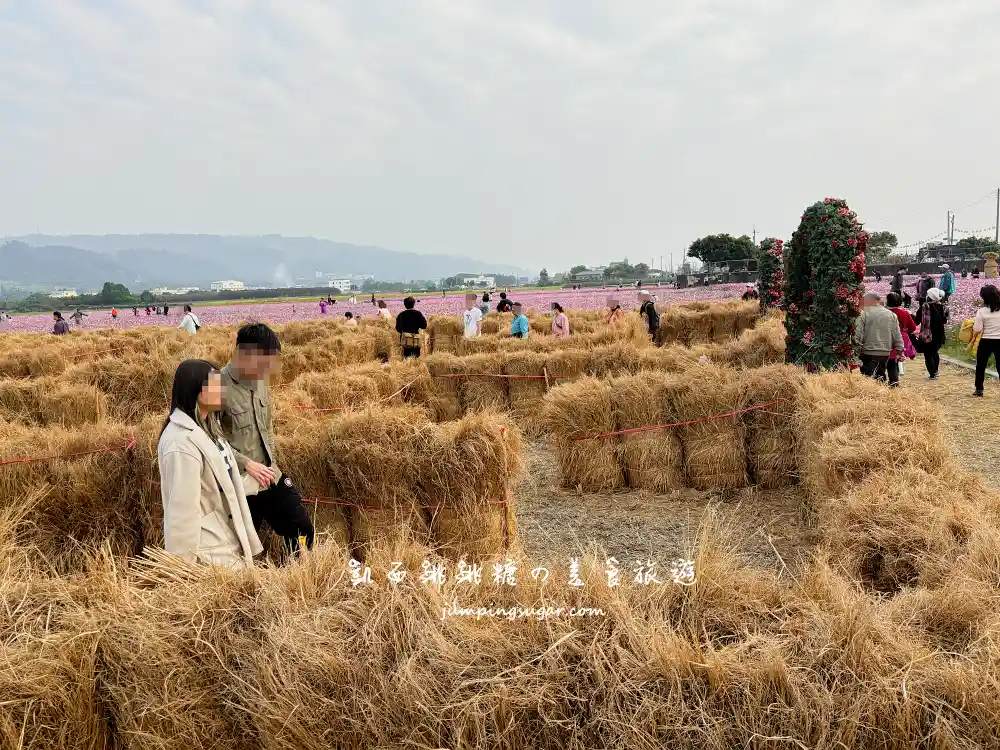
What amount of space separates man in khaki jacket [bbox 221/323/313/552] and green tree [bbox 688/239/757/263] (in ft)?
208

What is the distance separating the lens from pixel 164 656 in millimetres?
2119

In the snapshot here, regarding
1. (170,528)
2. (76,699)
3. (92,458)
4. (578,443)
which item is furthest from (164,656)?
(578,443)

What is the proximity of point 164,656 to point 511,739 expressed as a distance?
4.00 ft

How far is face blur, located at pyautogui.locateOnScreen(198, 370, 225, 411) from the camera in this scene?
302 centimetres

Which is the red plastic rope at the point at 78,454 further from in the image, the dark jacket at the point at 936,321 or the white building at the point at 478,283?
the white building at the point at 478,283

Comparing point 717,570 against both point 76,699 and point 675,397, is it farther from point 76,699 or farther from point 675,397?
point 675,397

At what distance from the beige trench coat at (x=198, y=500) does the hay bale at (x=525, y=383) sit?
6345 millimetres

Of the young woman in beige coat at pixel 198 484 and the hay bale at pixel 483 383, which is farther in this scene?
the hay bale at pixel 483 383

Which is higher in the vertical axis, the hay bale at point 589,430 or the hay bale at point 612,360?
the hay bale at point 612,360

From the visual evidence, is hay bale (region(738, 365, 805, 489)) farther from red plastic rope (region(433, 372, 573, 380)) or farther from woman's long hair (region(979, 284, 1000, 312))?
woman's long hair (region(979, 284, 1000, 312))

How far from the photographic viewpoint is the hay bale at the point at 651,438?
6637mm

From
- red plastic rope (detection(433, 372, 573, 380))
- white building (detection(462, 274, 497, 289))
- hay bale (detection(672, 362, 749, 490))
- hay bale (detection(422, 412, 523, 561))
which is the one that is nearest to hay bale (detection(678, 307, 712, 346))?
red plastic rope (detection(433, 372, 573, 380))

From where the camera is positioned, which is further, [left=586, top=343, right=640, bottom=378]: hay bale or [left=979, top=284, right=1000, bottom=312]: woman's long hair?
[left=586, top=343, right=640, bottom=378]: hay bale

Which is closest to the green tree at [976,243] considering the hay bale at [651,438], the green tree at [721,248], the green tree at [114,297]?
the green tree at [721,248]
